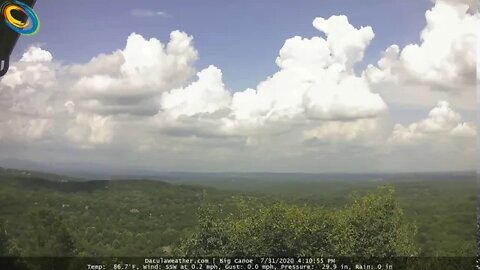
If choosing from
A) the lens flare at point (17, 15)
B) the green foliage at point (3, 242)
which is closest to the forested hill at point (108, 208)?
the green foliage at point (3, 242)

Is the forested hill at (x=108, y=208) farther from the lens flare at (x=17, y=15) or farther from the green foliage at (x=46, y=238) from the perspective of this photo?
the lens flare at (x=17, y=15)

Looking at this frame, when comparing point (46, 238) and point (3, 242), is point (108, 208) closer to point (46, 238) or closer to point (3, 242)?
point (46, 238)

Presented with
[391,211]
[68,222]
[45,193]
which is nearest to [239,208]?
[391,211]

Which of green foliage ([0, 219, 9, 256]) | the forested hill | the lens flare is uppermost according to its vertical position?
the lens flare

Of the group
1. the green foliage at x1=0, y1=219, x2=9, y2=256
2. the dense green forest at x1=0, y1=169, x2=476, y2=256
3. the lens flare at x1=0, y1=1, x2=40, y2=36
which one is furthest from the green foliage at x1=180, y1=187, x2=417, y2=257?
the lens flare at x1=0, y1=1, x2=40, y2=36

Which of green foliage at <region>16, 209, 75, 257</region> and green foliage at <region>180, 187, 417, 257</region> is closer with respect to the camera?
green foliage at <region>180, 187, 417, 257</region>

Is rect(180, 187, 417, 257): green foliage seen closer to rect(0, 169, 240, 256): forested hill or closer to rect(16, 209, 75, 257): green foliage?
rect(0, 169, 240, 256): forested hill
